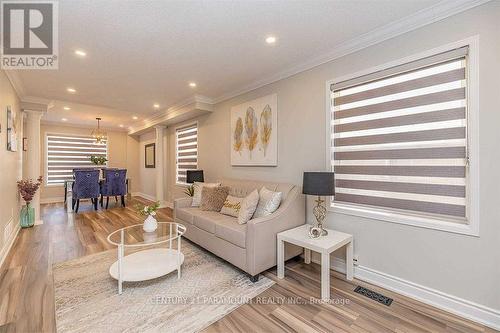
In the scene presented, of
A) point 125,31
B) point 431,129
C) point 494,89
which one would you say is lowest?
point 431,129

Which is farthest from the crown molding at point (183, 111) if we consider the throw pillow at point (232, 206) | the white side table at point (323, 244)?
the white side table at point (323, 244)

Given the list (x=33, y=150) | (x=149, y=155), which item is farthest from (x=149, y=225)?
(x=149, y=155)

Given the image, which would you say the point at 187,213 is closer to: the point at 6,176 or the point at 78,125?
the point at 6,176

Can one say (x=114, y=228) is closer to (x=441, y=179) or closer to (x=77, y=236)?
(x=77, y=236)

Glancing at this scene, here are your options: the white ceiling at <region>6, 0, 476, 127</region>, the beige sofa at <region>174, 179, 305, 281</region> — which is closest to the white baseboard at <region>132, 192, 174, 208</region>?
the beige sofa at <region>174, 179, 305, 281</region>

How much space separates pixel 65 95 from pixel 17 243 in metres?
2.63

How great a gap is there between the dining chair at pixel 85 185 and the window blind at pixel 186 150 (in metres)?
2.10

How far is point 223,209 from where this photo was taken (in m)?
3.16

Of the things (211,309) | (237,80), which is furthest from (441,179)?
(237,80)

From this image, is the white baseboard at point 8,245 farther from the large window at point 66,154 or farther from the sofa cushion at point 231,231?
the large window at point 66,154

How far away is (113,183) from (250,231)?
5.29m

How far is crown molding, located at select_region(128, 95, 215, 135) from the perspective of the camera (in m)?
4.31

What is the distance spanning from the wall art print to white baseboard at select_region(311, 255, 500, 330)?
1783 mm

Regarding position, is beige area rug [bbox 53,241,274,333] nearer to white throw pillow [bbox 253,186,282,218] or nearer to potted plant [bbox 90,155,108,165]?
white throw pillow [bbox 253,186,282,218]
